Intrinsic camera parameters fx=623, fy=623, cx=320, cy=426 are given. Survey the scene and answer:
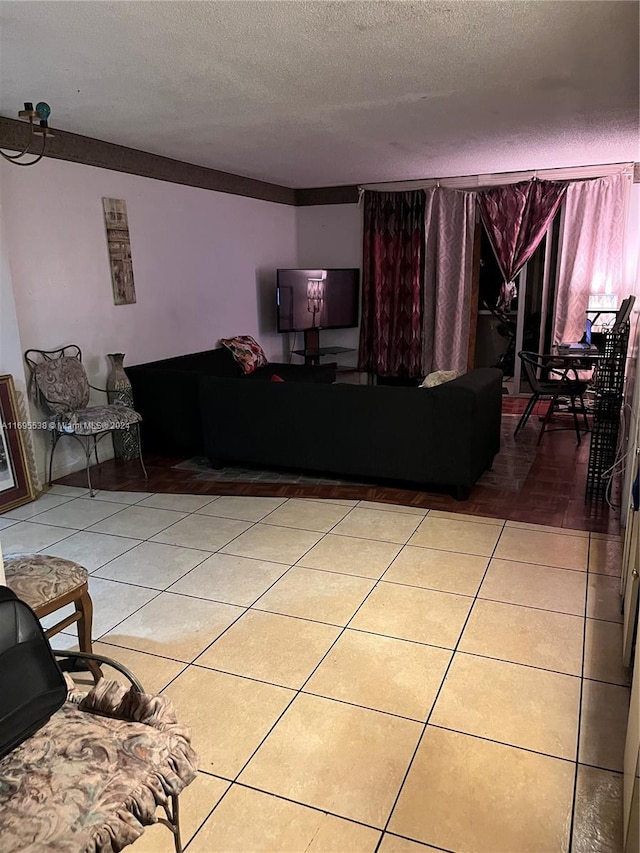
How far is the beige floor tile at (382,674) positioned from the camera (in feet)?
6.81

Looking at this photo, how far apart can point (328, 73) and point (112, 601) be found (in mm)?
2662

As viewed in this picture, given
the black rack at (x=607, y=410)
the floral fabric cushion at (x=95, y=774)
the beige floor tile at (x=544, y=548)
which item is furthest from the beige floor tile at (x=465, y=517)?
the floral fabric cushion at (x=95, y=774)

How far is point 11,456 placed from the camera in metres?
3.94

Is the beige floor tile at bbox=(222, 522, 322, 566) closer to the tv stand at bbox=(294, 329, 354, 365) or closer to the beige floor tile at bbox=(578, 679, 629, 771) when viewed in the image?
the beige floor tile at bbox=(578, 679, 629, 771)

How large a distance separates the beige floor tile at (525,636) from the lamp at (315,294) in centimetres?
490

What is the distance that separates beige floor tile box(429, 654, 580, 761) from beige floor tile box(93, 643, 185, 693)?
939 millimetres

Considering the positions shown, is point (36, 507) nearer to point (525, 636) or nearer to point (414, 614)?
point (414, 614)

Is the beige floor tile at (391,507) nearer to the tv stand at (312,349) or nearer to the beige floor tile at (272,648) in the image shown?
the beige floor tile at (272,648)

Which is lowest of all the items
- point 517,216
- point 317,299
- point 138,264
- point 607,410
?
point 607,410

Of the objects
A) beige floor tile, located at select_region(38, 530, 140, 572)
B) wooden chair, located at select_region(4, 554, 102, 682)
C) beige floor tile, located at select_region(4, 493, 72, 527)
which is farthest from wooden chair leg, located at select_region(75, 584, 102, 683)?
beige floor tile, located at select_region(4, 493, 72, 527)

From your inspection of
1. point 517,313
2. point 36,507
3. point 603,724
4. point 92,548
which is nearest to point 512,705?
point 603,724

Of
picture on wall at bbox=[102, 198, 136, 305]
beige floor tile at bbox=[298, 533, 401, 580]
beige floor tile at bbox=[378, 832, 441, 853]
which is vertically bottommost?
beige floor tile at bbox=[378, 832, 441, 853]

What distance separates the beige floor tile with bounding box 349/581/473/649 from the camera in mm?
2445

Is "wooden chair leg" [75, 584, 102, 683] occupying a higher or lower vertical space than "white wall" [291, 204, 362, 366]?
lower
